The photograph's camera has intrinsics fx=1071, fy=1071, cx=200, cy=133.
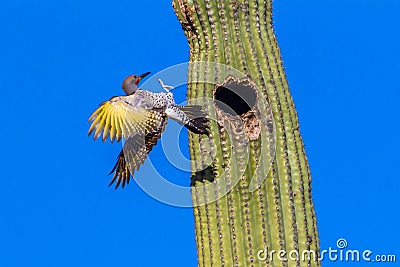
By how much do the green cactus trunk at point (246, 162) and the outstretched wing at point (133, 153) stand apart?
43 centimetres

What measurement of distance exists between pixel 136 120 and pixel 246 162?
0.93 m

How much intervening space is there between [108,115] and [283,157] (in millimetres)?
1352

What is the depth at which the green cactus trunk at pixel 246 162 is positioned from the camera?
732 cm

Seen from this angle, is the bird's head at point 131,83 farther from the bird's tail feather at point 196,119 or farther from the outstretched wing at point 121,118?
the bird's tail feather at point 196,119

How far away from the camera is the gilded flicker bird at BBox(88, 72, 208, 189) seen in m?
6.69

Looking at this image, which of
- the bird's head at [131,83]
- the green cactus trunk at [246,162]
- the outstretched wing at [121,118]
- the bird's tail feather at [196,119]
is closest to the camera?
the outstretched wing at [121,118]

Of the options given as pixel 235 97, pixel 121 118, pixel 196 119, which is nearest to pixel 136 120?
pixel 121 118

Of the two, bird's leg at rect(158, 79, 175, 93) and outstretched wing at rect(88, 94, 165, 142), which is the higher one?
bird's leg at rect(158, 79, 175, 93)

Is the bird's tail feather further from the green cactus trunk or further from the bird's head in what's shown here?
the bird's head

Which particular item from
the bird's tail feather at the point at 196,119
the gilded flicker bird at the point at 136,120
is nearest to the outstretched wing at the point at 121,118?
the gilded flicker bird at the point at 136,120

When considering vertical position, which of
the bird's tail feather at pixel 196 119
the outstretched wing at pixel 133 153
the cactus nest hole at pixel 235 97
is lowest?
the outstretched wing at pixel 133 153

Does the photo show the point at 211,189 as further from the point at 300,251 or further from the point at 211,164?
the point at 300,251

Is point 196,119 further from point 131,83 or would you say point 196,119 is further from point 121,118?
point 121,118

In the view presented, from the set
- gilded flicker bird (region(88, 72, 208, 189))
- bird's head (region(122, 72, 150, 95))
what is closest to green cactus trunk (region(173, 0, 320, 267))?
gilded flicker bird (region(88, 72, 208, 189))
